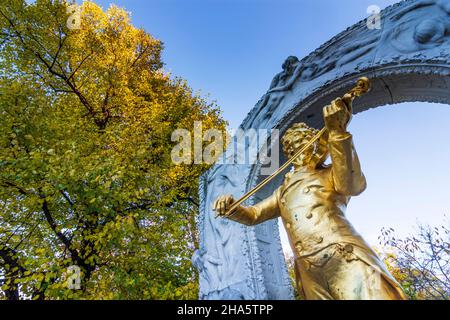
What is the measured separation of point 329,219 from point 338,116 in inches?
32.8

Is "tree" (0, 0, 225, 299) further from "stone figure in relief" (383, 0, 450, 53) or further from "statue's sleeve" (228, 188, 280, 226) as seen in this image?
"stone figure in relief" (383, 0, 450, 53)

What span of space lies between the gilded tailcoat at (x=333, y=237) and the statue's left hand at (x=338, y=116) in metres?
0.06

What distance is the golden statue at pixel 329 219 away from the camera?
242cm

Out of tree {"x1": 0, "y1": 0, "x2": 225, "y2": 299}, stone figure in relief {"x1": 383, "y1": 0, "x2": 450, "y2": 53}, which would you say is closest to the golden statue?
stone figure in relief {"x1": 383, "y1": 0, "x2": 450, "y2": 53}

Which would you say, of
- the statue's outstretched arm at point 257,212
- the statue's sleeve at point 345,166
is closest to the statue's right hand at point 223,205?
the statue's outstretched arm at point 257,212

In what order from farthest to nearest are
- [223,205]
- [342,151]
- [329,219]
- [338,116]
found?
[223,205], [329,219], [342,151], [338,116]

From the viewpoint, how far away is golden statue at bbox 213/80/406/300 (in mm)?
2420

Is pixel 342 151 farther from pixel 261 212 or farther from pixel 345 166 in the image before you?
pixel 261 212

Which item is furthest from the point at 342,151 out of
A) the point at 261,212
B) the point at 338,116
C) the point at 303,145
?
the point at 261,212

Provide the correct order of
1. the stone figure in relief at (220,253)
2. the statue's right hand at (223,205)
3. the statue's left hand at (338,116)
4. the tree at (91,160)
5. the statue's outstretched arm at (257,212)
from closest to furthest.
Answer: the statue's left hand at (338,116), the statue's right hand at (223,205), the statue's outstretched arm at (257,212), the stone figure in relief at (220,253), the tree at (91,160)

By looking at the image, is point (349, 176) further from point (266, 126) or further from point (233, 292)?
point (266, 126)

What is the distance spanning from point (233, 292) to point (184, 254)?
4.30 metres

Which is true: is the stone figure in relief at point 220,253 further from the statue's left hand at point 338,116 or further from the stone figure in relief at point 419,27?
the stone figure in relief at point 419,27

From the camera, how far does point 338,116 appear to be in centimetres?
242
